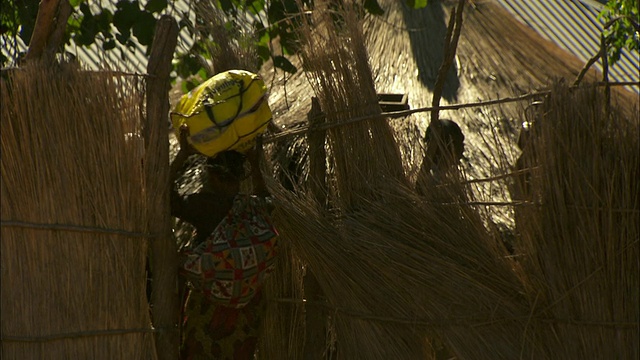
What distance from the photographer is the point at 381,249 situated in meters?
3.10

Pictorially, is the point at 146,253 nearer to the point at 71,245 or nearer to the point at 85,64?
the point at 71,245

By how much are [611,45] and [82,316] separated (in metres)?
2.58

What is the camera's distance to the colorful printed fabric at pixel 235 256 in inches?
117

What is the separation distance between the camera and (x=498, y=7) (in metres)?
5.80

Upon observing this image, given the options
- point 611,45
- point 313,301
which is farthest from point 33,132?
point 611,45

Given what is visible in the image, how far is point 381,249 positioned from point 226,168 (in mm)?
542

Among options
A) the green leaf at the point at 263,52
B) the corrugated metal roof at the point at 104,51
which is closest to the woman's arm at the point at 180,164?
the corrugated metal roof at the point at 104,51

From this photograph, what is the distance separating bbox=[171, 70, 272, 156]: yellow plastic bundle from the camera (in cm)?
291

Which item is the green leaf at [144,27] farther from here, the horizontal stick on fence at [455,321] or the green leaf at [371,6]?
the horizontal stick on fence at [455,321]

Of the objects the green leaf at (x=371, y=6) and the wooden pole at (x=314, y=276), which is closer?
the wooden pole at (x=314, y=276)

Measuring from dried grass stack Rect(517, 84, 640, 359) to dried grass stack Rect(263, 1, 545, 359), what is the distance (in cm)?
17

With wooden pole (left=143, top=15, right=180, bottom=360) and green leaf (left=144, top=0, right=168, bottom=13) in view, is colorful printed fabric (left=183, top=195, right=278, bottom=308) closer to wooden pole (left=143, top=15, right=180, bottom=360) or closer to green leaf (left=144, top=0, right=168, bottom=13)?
wooden pole (left=143, top=15, right=180, bottom=360)

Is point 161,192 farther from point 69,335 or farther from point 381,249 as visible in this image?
point 381,249

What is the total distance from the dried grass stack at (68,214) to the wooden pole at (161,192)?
2.2 inches
